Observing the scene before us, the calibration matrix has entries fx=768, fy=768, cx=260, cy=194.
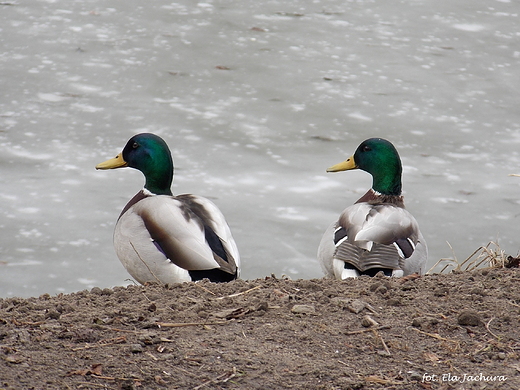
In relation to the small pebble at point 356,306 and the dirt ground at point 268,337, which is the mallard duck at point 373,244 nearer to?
the dirt ground at point 268,337

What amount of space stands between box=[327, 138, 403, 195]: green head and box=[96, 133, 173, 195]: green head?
1.37 metres

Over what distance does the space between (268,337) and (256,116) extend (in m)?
4.98

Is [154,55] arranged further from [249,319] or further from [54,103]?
[249,319]

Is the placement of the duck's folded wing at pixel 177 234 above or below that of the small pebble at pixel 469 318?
→ below

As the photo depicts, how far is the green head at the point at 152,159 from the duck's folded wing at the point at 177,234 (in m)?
0.71

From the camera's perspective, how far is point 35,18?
30.6 ft

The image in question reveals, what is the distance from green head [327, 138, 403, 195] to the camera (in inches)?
210

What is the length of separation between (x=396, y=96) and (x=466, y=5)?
339 cm

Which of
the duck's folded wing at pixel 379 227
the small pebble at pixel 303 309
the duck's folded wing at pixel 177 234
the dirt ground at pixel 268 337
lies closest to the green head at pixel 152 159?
the duck's folded wing at pixel 177 234

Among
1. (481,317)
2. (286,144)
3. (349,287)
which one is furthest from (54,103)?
(481,317)

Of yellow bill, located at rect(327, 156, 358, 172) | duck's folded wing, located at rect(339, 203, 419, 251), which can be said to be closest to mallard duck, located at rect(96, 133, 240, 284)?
duck's folded wing, located at rect(339, 203, 419, 251)

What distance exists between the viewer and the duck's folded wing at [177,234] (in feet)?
13.5

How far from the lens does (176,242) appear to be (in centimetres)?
420

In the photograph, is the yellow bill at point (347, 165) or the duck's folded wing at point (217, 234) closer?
the duck's folded wing at point (217, 234)
